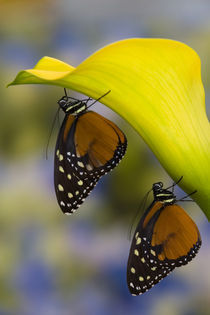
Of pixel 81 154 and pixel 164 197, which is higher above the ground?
pixel 81 154

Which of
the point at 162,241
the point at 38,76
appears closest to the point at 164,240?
the point at 162,241

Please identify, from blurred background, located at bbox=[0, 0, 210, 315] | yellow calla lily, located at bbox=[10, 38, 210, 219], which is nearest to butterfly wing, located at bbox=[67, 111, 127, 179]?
yellow calla lily, located at bbox=[10, 38, 210, 219]

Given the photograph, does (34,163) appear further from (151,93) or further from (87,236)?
(151,93)

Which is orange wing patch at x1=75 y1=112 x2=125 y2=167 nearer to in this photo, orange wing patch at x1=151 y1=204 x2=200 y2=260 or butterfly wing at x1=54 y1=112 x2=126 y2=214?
butterfly wing at x1=54 y1=112 x2=126 y2=214

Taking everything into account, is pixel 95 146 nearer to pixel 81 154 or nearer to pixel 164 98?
pixel 81 154

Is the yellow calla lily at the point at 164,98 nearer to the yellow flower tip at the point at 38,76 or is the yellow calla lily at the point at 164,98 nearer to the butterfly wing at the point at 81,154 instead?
the yellow flower tip at the point at 38,76

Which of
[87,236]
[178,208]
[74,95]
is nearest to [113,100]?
[178,208]
